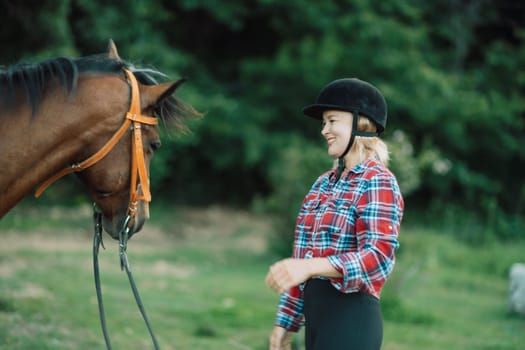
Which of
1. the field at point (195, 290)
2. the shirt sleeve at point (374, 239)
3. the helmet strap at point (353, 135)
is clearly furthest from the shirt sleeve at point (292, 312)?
the field at point (195, 290)

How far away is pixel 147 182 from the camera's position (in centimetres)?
267

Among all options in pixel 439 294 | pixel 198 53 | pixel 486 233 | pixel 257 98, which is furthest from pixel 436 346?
pixel 198 53

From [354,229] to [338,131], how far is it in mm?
401

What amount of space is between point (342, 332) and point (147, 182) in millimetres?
1081

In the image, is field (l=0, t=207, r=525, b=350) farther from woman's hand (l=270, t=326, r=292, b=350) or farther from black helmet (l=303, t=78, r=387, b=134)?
black helmet (l=303, t=78, r=387, b=134)

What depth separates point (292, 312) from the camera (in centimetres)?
Answer: 252

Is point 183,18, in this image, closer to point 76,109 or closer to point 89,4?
point 89,4

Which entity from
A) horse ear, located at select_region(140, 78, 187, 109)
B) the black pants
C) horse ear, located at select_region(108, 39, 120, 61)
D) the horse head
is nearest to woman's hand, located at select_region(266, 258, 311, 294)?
the black pants

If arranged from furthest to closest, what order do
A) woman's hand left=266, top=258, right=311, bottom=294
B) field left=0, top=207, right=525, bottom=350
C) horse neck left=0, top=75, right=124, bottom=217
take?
1. field left=0, top=207, right=525, bottom=350
2. horse neck left=0, top=75, right=124, bottom=217
3. woman's hand left=266, top=258, right=311, bottom=294

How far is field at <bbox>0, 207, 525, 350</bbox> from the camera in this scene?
5.11m

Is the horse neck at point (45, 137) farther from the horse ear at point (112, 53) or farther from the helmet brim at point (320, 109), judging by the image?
the helmet brim at point (320, 109)

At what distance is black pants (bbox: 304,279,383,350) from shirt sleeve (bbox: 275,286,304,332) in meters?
0.15

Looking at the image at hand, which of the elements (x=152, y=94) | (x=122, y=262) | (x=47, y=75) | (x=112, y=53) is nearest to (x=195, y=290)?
(x=122, y=262)

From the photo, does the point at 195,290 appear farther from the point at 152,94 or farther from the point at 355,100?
the point at 355,100
